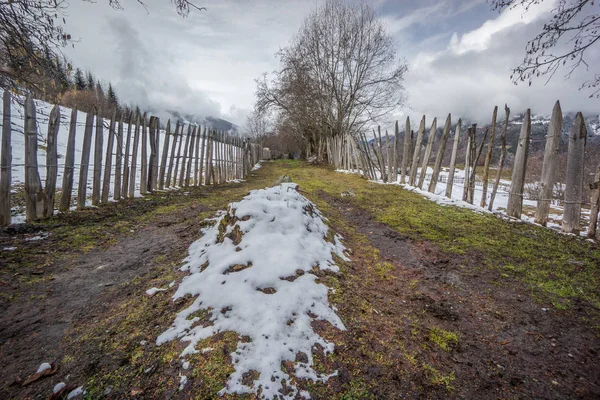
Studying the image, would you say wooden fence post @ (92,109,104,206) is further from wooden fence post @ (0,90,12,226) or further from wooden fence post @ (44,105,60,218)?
wooden fence post @ (0,90,12,226)

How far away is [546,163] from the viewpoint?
4180 mm

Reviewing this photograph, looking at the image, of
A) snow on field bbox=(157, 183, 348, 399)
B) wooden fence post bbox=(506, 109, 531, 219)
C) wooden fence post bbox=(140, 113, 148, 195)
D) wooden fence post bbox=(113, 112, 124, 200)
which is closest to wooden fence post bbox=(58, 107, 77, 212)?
wooden fence post bbox=(113, 112, 124, 200)

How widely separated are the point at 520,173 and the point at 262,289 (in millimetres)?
5195

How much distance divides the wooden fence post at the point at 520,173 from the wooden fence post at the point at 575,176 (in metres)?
0.62

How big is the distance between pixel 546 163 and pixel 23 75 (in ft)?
27.6

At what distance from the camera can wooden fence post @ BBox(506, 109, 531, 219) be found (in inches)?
178

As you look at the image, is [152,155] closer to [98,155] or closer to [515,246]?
[98,155]

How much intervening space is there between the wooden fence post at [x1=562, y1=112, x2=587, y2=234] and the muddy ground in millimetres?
2134

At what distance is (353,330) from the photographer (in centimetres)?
180

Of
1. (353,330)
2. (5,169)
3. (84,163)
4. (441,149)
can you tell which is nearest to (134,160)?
A: (84,163)

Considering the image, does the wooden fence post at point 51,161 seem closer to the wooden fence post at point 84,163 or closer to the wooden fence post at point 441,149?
the wooden fence post at point 84,163

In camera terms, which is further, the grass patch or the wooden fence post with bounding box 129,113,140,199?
the wooden fence post with bounding box 129,113,140,199

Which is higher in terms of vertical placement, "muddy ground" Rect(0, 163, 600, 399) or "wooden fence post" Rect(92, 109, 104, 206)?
"wooden fence post" Rect(92, 109, 104, 206)

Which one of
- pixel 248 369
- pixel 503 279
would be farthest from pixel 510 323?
pixel 248 369
